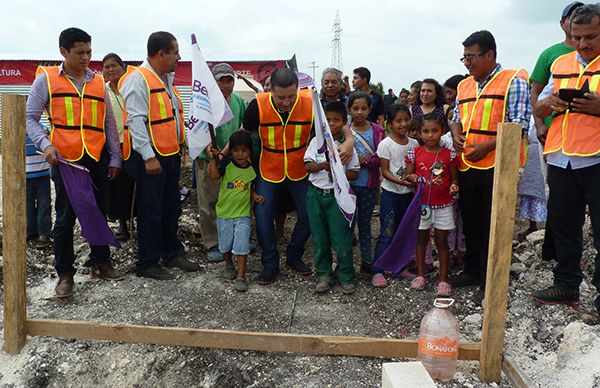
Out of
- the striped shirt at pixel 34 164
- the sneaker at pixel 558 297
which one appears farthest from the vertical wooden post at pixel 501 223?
the striped shirt at pixel 34 164

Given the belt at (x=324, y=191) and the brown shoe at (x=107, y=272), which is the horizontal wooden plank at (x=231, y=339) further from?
the belt at (x=324, y=191)

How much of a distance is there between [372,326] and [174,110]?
9.00 feet

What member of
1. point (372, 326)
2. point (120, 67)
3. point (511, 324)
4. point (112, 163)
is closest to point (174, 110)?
point (112, 163)

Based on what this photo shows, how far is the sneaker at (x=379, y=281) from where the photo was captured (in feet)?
14.8

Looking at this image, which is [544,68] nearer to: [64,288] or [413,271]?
[413,271]

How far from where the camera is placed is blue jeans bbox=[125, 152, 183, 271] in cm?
450

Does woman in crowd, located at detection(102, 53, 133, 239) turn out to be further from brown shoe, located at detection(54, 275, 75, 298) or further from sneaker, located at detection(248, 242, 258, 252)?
sneaker, located at detection(248, 242, 258, 252)

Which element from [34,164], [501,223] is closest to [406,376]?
[501,223]

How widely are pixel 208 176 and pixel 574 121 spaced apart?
3.55 m

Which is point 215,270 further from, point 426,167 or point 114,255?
point 426,167

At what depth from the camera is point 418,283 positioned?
445 cm

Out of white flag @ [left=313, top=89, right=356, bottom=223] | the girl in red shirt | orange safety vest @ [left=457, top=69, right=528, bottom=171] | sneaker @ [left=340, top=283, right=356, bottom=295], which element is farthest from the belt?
orange safety vest @ [left=457, top=69, right=528, bottom=171]

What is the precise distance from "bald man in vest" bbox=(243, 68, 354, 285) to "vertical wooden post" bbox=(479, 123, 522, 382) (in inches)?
63.9

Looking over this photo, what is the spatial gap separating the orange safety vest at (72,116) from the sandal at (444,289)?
330cm
